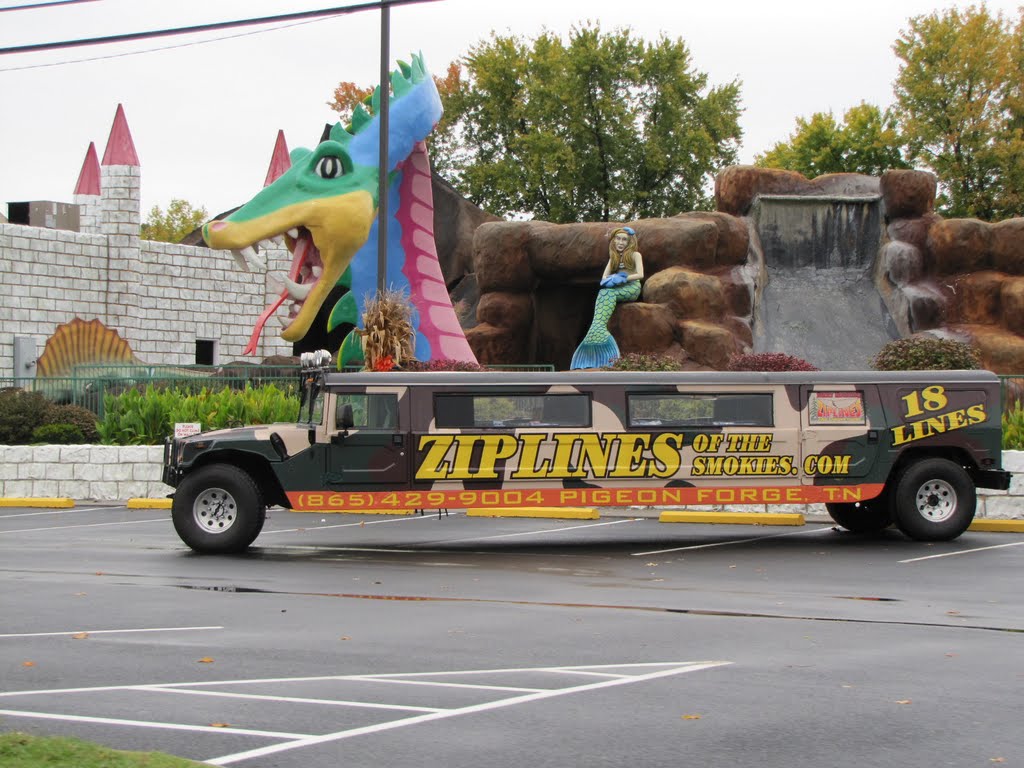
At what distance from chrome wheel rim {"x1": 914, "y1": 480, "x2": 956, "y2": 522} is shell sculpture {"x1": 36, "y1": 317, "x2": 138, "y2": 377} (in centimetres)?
2512

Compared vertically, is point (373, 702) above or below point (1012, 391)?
below

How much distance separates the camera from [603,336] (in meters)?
33.5

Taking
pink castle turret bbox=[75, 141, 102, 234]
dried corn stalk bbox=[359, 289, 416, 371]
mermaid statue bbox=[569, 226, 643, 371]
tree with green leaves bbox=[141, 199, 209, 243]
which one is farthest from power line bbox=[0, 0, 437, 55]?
tree with green leaves bbox=[141, 199, 209, 243]

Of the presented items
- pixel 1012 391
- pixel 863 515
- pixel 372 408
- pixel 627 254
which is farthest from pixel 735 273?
pixel 372 408

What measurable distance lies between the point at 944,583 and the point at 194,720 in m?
8.27

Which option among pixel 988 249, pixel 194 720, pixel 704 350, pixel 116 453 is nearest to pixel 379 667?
pixel 194 720

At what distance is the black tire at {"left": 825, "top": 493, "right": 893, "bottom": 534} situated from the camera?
1750 cm

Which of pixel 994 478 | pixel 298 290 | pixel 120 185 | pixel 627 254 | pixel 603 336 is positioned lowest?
pixel 994 478

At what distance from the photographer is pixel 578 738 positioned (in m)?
6.42

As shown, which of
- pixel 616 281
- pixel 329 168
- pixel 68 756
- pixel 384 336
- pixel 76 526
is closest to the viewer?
pixel 68 756

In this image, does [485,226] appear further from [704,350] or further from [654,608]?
[654,608]

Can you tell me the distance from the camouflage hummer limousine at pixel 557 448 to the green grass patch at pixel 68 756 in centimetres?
981

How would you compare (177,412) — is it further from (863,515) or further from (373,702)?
(373,702)

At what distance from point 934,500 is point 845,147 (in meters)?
50.9
